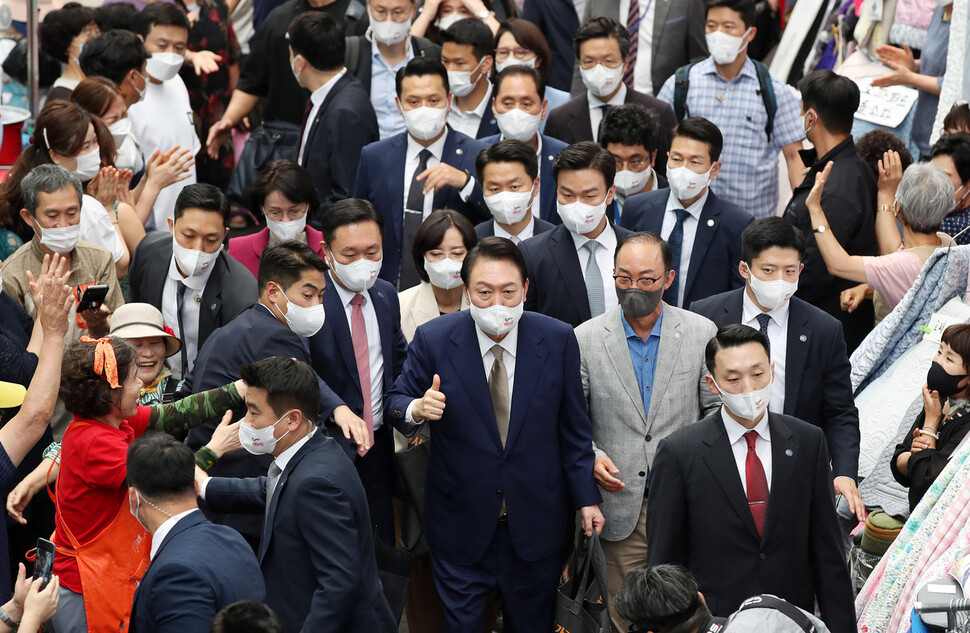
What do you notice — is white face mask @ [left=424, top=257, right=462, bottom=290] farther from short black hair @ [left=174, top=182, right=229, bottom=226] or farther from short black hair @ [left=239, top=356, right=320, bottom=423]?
short black hair @ [left=239, top=356, right=320, bottom=423]

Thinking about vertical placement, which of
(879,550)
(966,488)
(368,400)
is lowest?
(879,550)

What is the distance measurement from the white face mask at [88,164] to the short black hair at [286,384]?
2.52 metres

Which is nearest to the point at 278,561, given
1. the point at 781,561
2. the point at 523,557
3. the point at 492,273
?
the point at 523,557

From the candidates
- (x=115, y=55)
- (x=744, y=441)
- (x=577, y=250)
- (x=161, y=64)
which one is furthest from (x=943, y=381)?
(x=161, y=64)

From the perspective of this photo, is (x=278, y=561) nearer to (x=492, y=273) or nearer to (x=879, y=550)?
(x=492, y=273)

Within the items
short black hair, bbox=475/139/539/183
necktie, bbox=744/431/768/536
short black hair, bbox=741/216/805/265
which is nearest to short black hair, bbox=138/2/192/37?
short black hair, bbox=475/139/539/183

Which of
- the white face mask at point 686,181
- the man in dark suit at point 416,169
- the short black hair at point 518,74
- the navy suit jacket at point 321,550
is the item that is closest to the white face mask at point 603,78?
the short black hair at point 518,74

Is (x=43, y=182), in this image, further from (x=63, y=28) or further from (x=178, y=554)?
(x=63, y=28)

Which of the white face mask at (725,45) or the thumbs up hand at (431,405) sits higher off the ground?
the white face mask at (725,45)

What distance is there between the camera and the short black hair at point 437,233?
6293mm

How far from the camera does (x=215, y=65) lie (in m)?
9.17

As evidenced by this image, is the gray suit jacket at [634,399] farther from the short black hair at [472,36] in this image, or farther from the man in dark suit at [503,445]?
the short black hair at [472,36]

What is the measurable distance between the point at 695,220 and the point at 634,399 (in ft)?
4.79

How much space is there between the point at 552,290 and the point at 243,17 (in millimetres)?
5805
